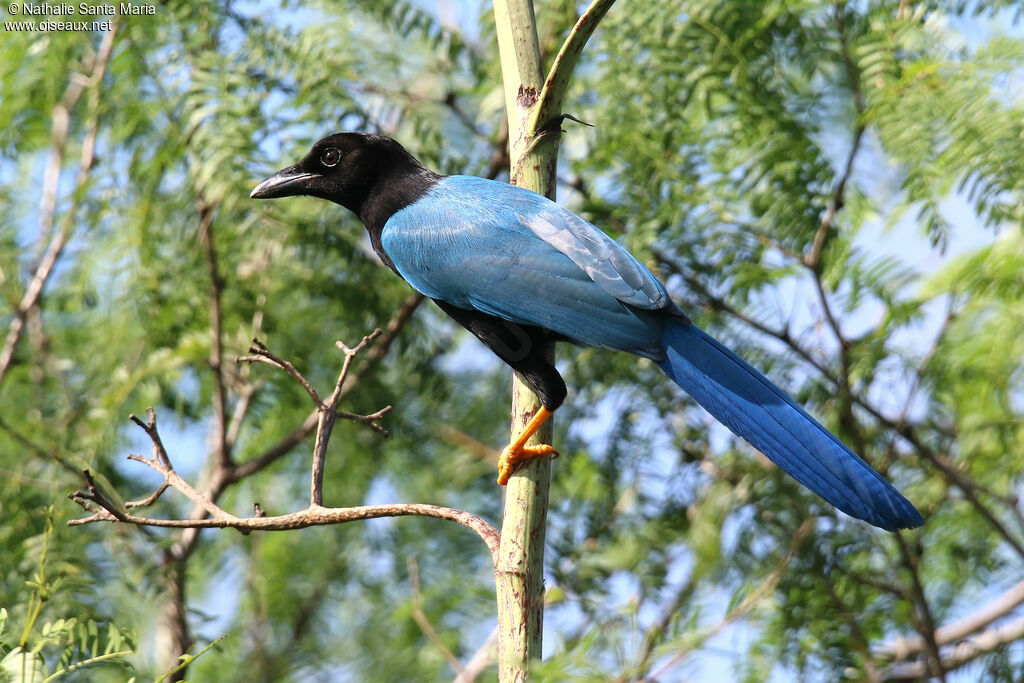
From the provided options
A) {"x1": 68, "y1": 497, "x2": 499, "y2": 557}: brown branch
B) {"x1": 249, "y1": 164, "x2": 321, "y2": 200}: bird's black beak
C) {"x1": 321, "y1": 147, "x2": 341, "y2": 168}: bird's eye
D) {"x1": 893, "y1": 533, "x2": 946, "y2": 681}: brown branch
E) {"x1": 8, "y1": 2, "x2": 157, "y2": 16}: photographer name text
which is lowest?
{"x1": 68, "y1": 497, "x2": 499, "y2": 557}: brown branch

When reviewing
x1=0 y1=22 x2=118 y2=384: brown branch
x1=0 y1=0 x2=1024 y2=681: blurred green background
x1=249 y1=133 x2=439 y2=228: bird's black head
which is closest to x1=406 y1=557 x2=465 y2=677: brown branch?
x1=0 y1=0 x2=1024 y2=681: blurred green background

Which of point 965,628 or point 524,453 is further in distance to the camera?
point 965,628

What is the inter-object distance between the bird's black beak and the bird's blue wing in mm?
533

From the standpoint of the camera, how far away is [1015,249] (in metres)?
3.86

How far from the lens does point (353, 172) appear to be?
381 centimetres

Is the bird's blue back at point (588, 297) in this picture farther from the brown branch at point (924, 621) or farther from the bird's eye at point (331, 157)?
the brown branch at point (924, 621)

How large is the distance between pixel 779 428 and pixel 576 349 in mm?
1895

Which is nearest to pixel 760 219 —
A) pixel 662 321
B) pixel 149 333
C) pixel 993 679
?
pixel 662 321

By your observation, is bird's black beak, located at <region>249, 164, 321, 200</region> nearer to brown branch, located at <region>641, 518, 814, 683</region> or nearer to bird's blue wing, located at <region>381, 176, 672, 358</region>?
bird's blue wing, located at <region>381, 176, 672, 358</region>

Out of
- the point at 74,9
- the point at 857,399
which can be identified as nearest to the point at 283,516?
the point at 857,399

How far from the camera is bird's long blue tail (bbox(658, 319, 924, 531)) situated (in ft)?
8.19

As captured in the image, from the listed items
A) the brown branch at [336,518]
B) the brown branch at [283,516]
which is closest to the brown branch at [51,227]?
the brown branch at [283,516]

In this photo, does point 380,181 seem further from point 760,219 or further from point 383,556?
point 383,556

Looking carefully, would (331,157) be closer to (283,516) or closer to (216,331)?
(216,331)
